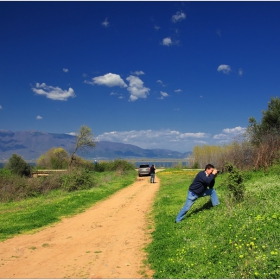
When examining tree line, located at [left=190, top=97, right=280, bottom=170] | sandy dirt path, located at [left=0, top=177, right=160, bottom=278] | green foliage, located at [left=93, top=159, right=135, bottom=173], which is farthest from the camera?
green foliage, located at [left=93, top=159, right=135, bottom=173]

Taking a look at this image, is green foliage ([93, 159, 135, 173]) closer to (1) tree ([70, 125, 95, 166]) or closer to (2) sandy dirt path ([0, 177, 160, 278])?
(1) tree ([70, 125, 95, 166])

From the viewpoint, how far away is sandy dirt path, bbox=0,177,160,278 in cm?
652

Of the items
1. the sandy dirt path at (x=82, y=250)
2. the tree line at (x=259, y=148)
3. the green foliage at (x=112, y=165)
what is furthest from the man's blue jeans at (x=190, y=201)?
the green foliage at (x=112, y=165)

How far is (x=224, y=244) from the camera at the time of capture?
21.8ft

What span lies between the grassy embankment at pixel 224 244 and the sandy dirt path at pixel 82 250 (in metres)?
0.69

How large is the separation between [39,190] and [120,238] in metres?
17.9

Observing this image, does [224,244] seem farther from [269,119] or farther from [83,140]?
[83,140]

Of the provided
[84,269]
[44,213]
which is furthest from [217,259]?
[44,213]

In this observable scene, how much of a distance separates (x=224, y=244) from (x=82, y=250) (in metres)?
4.35

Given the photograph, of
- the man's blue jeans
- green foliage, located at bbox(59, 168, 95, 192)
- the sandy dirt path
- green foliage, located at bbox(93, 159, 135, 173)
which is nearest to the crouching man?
the man's blue jeans

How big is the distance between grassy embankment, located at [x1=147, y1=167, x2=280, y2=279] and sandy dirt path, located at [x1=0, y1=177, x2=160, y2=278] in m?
0.69

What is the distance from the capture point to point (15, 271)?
6672 millimetres

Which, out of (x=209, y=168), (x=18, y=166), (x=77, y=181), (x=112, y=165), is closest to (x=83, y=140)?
(x=112, y=165)

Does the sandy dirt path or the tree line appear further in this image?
the tree line
